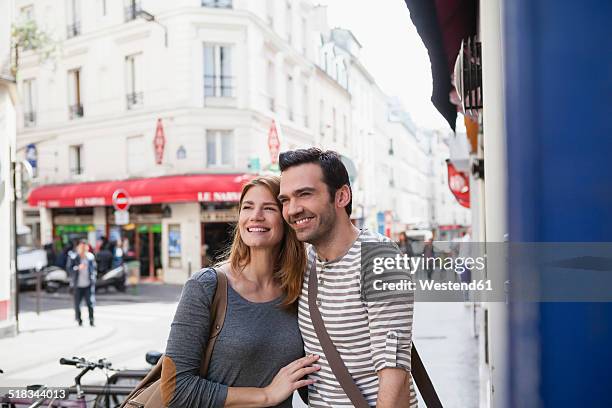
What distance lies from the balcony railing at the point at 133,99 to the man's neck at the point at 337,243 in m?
13.2

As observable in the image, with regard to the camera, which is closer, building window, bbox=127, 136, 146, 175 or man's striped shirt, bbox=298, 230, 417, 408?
man's striped shirt, bbox=298, 230, 417, 408

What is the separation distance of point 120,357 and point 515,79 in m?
6.45

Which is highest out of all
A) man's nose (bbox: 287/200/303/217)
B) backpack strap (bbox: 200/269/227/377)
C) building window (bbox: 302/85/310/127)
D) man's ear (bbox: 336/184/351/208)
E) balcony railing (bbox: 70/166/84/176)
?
building window (bbox: 302/85/310/127)

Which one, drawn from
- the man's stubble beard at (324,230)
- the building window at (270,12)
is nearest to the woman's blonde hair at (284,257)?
the man's stubble beard at (324,230)

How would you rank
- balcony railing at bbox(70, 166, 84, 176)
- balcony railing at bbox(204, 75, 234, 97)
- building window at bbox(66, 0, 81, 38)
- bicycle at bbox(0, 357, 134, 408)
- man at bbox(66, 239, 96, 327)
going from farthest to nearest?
balcony railing at bbox(70, 166, 84, 176)
balcony railing at bbox(204, 75, 234, 97)
building window at bbox(66, 0, 81, 38)
man at bbox(66, 239, 96, 327)
bicycle at bbox(0, 357, 134, 408)

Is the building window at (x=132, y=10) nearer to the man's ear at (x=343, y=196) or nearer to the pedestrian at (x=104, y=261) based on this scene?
the pedestrian at (x=104, y=261)

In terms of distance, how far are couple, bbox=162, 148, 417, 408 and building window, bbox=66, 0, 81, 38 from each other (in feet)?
29.2

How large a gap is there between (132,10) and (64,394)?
34.5 feet

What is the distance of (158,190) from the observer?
14.3 metres

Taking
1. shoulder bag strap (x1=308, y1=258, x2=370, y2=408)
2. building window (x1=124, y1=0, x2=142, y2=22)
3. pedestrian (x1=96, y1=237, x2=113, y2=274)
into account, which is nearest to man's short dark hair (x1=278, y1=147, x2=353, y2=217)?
shoulder bag strap (x1=308, y1=258, x2=370, y2=408)

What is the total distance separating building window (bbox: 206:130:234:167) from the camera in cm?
1416

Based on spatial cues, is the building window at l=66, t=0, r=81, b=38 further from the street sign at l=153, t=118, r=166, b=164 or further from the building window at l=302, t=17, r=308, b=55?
the building window at l=302, t=17, r=308, b=55

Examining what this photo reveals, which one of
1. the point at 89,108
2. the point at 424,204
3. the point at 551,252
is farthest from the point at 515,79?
the point at 424,204

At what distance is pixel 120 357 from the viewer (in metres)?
6.63
